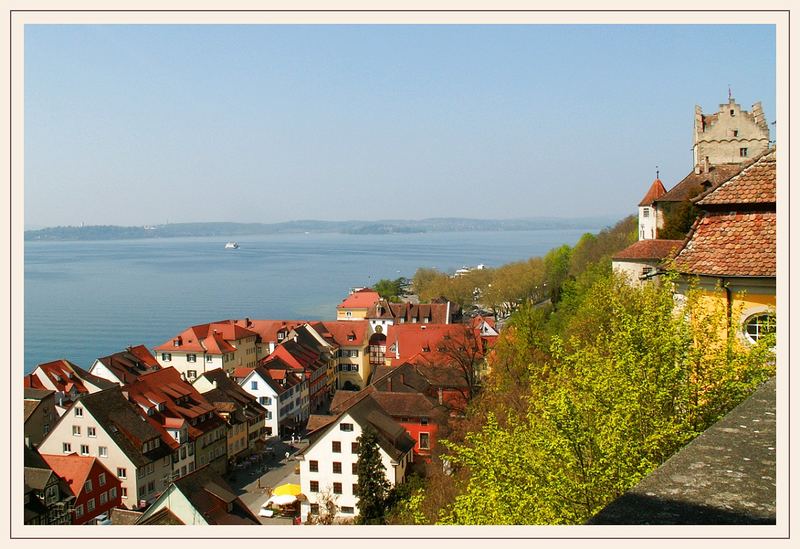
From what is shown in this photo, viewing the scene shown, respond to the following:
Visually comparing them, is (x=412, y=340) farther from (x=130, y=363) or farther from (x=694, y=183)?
(x=694, y=183)

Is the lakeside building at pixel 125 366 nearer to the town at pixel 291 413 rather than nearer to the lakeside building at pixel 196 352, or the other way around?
the town at pixel 291 413

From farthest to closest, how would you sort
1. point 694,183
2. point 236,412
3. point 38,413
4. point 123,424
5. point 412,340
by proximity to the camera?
point 412,340 → point 236,412 → point 38,413 → point 694,183 → point 123,424

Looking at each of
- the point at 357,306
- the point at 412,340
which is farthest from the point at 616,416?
the point at 357,306

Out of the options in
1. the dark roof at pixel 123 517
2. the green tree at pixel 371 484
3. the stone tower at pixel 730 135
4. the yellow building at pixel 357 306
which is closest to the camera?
the dark roof at pixel 123 517

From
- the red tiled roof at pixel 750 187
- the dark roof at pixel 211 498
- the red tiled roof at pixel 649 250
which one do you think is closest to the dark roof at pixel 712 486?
the red tiled roof at pixel 750 187

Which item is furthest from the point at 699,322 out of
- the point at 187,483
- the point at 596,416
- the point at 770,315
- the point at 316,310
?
the point at 316,310

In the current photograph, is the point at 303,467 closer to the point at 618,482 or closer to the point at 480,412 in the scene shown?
the point at 480,412
